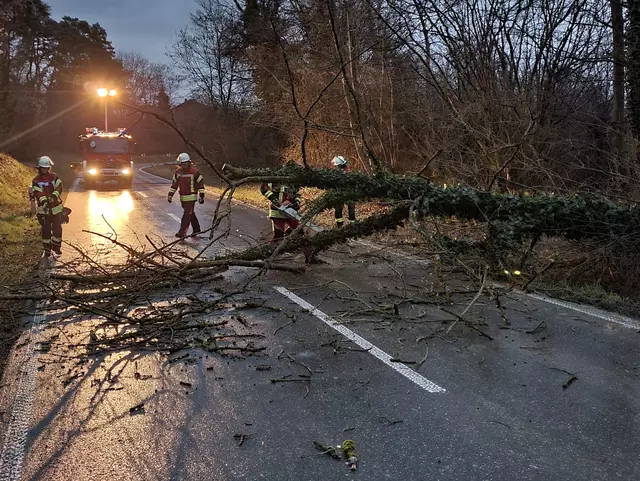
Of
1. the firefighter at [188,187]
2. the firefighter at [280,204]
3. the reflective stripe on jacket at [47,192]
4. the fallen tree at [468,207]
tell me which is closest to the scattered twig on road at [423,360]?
the fallen tree at [468,207]

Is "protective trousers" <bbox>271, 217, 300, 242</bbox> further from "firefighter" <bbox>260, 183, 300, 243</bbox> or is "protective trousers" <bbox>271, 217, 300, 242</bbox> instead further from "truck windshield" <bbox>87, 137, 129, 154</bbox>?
"truck windshield" <bbox>87, 137, 129, 154</bbox>

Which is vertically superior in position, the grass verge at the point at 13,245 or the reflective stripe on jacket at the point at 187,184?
the reflective stripe on jacket at the point at 187,184

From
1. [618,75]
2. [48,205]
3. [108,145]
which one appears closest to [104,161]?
[108,145]

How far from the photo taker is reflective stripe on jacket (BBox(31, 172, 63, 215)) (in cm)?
922

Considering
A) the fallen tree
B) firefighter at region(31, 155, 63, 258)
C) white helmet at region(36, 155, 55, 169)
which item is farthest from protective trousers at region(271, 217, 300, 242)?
white helmet at region(36, 155, 55, 169)

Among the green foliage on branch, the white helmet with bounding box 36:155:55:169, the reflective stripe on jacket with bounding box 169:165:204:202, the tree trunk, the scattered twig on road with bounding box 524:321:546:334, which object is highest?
the tree trunk

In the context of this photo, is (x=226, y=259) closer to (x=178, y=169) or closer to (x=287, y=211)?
(x=287, y=211)

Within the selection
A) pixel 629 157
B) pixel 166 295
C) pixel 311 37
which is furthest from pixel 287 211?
pixel 311 37

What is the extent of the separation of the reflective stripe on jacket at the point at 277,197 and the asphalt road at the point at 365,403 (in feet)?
8.87

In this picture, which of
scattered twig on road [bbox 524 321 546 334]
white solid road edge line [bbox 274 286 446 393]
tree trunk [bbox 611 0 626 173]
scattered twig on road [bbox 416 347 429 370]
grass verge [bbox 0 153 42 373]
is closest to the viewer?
white solid road edge line [bbox 274 286 446 393]

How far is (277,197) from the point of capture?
830cm

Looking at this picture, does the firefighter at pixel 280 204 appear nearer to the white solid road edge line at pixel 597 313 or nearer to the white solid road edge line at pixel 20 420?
the white solid road edge line at pixel 597 313

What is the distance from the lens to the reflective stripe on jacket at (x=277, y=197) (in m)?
8.05

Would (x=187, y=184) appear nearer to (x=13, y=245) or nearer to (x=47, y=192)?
(x=47, y=192)
